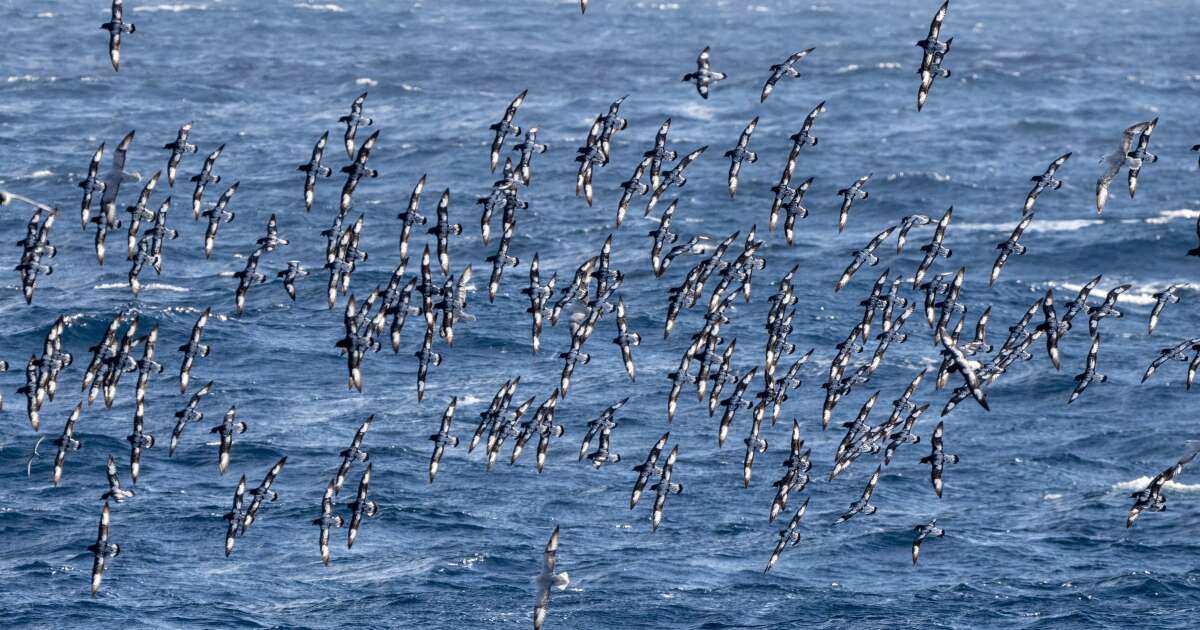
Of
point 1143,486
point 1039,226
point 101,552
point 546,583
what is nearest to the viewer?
point 546,583

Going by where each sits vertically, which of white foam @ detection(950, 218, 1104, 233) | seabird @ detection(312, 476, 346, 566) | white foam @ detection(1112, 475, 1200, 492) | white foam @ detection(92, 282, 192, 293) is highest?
seabird @ detection(312, 476, 346, 566)

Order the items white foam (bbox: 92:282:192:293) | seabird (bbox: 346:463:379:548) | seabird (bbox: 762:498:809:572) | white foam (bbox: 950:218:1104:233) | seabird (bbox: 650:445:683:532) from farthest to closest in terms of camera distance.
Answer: white foam (bbox: 950:218:1104:233) → white foam (bbox: 92:282:192:293) → seabird (bbox: 762:498:809:572) → seabird (bbox: 650:445:683:532) → seabird (bbox: 346:463:379:548)

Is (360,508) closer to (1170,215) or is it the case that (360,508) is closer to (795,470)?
(795,470)

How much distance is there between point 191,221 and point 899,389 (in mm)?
62369

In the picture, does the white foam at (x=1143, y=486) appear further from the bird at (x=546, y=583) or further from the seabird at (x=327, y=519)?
the seabird at (x=327, y=519)

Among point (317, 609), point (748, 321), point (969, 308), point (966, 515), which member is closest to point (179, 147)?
point (317, 609)

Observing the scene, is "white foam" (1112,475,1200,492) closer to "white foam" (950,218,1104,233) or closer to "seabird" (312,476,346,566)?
"seabird" (312,476,346,566)

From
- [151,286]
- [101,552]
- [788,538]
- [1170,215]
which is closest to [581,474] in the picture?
[788,538]

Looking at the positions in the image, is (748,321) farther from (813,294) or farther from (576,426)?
(576,426)

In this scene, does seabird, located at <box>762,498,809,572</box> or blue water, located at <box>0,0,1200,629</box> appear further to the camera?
blue water, located at <box>0,0,1200,629</box>

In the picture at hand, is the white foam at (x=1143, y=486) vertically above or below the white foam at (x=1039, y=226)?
below

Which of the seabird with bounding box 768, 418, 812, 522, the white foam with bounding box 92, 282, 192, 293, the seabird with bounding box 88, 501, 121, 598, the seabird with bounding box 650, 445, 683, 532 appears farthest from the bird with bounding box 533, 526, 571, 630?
the white foam with bounding box 92, 282, 192, 293

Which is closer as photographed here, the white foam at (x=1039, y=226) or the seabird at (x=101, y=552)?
the seabird at (x=101, y=552)

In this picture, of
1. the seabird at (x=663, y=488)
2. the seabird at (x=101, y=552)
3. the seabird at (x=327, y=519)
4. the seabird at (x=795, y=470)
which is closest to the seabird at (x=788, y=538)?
the seabird at (x=795, y=470)
